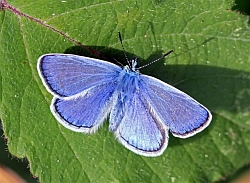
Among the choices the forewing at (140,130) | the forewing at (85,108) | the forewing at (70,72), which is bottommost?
the forewing at (140,130)

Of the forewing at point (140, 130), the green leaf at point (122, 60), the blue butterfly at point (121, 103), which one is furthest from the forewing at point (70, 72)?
the forewing at point (140, 130)

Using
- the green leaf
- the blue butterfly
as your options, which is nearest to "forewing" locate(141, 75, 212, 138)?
the blue butterfly

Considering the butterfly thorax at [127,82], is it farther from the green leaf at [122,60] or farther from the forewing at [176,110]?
the green leaf at [122,60]

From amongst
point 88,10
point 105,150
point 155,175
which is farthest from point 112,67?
point 155,175

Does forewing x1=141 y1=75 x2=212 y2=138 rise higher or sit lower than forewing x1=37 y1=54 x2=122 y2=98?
lower

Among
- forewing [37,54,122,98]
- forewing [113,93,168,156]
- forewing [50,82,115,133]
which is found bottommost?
forewing [113,93,168,156]

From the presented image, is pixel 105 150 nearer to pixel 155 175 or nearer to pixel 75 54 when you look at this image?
pixel 155 175

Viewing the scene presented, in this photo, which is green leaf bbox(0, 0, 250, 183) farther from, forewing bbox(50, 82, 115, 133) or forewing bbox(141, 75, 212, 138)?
forewing bbox(141, 75, 212, 138)
